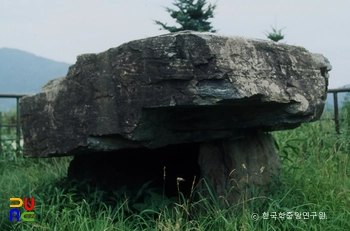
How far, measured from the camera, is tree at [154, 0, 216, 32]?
31.9 feet

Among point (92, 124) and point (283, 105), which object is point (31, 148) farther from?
point (283, 105)

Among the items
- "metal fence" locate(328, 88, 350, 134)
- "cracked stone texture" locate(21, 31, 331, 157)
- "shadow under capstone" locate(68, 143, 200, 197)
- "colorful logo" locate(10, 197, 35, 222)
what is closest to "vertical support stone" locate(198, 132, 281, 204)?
"cracked stone texture" locate(21, 31, 331, 157)

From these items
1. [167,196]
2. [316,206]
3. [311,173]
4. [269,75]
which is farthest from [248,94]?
[311,173]

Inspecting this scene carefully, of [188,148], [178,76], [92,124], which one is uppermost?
[178,76]

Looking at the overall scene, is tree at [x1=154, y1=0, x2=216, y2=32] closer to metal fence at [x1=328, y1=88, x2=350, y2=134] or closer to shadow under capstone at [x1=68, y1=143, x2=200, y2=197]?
metal fence at [x1=328, y1=88, x2=350, y2=134]

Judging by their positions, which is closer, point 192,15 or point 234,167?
point 234,167

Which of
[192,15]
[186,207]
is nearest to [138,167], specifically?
[186,207]

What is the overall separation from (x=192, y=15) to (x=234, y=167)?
255 inches

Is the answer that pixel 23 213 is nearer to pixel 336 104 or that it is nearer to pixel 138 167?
pixel 138 167

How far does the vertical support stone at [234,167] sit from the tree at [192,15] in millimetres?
6028

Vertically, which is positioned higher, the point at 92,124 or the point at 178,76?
the point at 178,76

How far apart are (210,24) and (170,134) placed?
6.59 meters

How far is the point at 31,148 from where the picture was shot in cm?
413

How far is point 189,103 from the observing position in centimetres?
312
